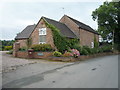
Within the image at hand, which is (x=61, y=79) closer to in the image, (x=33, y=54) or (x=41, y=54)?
(x=41, y=54)

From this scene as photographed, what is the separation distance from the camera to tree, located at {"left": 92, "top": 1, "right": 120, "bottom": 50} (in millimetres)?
38938

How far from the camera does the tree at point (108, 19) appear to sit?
38.9 metres

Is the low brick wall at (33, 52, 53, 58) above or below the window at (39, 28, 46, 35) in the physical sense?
below

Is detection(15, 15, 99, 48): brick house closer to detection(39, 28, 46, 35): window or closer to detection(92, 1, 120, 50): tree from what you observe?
detection(39, 28, 46, 35): window

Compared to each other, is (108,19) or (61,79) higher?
(108,19)

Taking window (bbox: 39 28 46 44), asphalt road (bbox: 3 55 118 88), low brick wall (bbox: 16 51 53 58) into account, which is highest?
window (bbox: 39 28 46 44)

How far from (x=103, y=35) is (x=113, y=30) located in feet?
14.1

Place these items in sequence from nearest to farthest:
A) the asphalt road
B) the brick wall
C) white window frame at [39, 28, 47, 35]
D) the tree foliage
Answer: the asphalt road → white window frame at [39, 28, 47, 35] → the brick wall → the tree foliage

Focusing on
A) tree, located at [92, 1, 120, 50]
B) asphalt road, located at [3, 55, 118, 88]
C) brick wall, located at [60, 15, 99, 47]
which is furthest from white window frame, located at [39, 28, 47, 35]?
tree, located at [92, 1, 120, 50]

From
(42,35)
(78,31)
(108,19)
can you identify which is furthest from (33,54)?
(108,19)

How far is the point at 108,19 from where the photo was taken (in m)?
40.1

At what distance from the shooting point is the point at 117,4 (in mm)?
38844

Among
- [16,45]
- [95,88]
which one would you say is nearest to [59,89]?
[95,88]

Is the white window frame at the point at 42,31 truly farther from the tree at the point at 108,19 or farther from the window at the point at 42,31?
the tree at the point at 108,19
